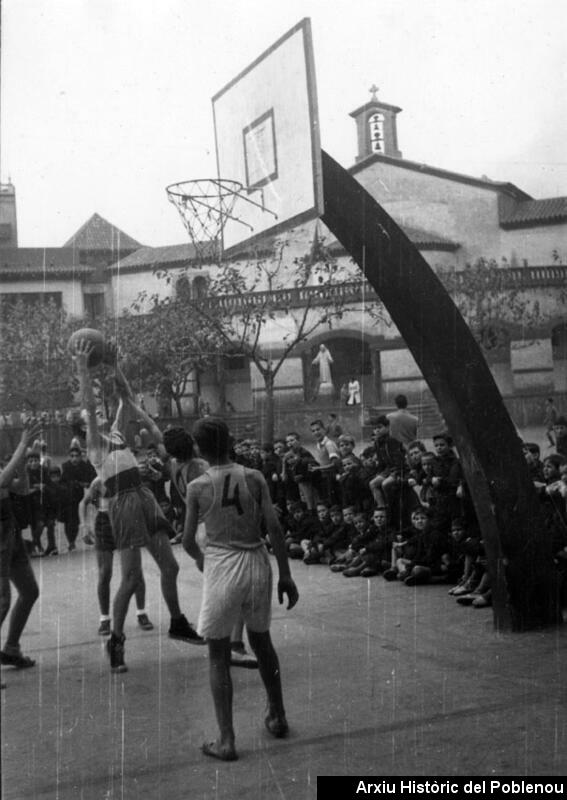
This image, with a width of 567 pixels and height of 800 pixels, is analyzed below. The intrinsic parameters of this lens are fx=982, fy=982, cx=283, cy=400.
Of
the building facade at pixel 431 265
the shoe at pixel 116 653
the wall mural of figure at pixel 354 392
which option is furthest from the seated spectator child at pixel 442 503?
the wall mural of figure at pixel 354 392

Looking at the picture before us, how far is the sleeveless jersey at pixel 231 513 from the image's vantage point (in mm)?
Answer: 4668

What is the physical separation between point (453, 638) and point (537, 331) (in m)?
25.2

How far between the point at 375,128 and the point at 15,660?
132 feet

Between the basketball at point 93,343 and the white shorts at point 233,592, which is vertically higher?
the basketball at point 93,343

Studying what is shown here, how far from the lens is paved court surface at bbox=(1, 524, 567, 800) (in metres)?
4.36

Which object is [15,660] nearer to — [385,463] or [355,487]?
[355,487]

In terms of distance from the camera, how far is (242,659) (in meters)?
6.27

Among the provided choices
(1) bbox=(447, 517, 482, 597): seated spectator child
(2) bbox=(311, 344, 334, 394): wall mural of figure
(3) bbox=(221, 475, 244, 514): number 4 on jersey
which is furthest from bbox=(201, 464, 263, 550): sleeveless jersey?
(2) bbox=(311, 344, 334, 394): wall mural of figure

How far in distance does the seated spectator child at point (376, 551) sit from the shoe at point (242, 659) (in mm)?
3287

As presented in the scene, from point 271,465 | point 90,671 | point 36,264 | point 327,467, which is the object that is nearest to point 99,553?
point 90,671

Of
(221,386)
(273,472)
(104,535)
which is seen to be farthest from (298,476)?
(221,386)

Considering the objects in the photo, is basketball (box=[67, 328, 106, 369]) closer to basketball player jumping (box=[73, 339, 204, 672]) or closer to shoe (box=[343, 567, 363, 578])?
basketball player jumping (box=[73, 339, 204, 672])

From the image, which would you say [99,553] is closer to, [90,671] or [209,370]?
[90,671]

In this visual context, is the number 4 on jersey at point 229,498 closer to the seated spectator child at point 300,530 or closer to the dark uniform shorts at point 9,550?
the dark uniform shorts at point 9,550
